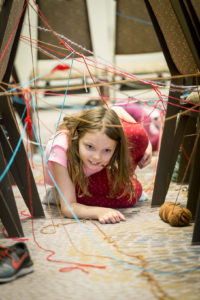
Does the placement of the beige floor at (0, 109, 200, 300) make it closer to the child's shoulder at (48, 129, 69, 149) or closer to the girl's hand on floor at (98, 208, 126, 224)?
the girl's hand on floor at (98, 208, 126, 224)

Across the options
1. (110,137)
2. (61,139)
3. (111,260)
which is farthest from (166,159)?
(111,260)

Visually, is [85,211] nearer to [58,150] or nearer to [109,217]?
[109,217]

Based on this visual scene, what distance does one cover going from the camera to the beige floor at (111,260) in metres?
0.69

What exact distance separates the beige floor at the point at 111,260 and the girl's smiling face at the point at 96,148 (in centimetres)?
19

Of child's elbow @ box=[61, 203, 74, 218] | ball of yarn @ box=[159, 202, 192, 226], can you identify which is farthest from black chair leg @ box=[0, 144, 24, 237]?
ball of yarn @ box=[159, 202, 192, 226]

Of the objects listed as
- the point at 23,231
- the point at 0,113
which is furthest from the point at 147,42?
the point at 23,231

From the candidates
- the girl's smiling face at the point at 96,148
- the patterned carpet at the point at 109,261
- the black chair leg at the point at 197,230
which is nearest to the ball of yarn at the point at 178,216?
the patterned carpet at the point at 109,261

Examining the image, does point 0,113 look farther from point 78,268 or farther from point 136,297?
A: point 136,297

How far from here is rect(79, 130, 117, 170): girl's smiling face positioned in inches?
44.1

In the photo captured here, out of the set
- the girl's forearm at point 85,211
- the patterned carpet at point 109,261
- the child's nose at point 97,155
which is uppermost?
the child's nose at point 97,155

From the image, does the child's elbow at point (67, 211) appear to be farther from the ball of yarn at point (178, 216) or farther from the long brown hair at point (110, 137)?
the ball of yarn at point (178, 216)

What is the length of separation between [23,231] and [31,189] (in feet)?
0.52

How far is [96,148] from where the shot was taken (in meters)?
1.12

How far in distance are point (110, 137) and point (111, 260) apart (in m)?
0.41
